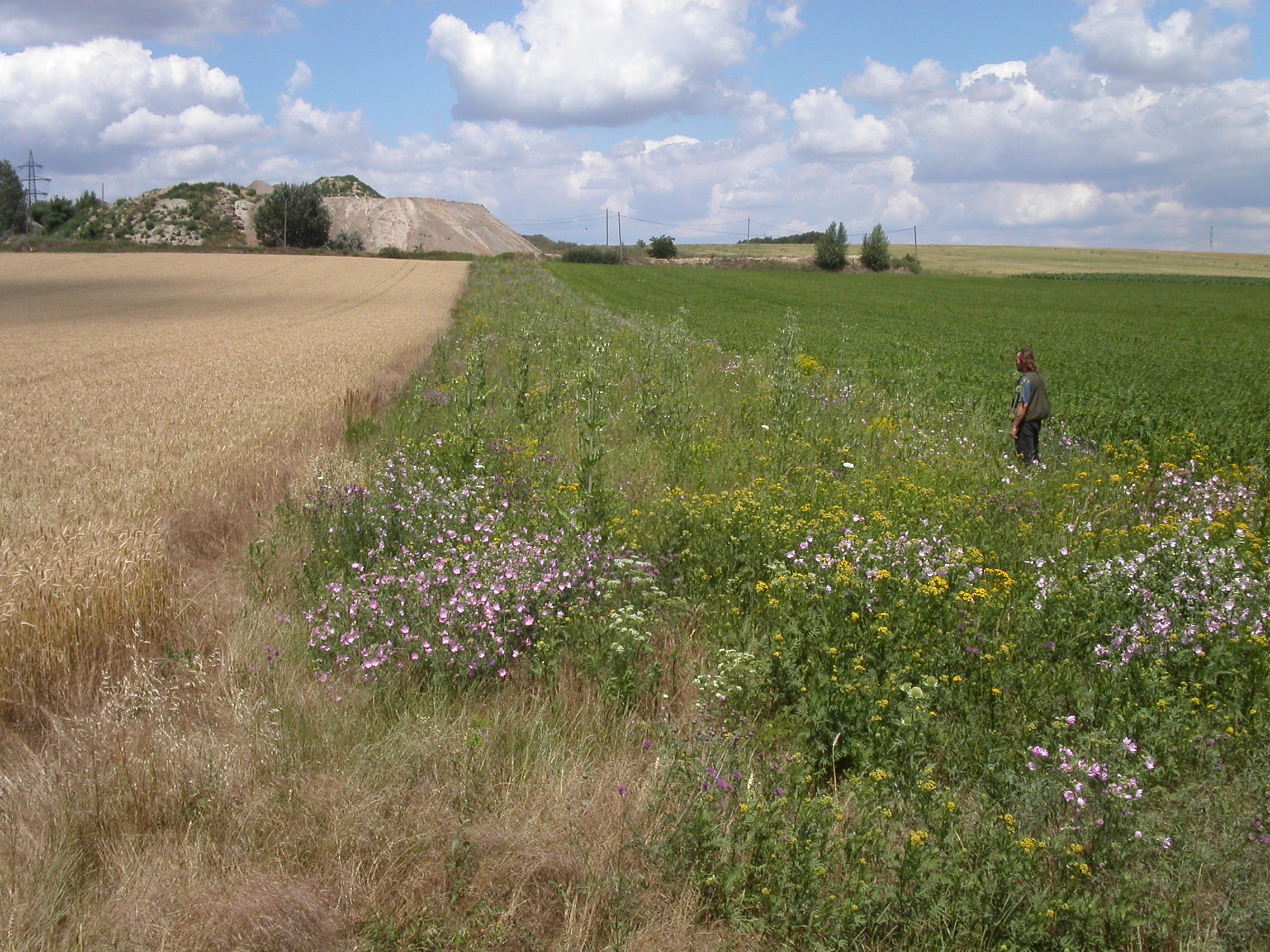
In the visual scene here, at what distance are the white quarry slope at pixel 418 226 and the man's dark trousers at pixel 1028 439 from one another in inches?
3429

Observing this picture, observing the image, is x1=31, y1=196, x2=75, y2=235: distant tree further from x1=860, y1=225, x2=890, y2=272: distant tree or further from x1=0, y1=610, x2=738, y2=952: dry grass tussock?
x1=0, y1=610, x2=738, y2=952: dry grass tussock

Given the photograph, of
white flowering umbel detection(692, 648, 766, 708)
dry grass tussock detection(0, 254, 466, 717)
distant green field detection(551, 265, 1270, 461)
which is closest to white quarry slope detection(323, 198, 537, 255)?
distant green field detection(551, 265, 1270, 461)

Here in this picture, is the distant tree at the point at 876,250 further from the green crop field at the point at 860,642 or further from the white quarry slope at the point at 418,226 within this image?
the green crop field at the point at 860,642

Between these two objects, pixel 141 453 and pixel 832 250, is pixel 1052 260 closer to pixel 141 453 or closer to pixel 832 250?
pixel 832 250

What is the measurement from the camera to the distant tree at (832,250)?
81500 mm

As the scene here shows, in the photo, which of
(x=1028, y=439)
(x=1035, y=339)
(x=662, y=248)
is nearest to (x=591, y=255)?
(x=662, y=248)

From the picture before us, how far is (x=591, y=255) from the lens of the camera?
8800 cm

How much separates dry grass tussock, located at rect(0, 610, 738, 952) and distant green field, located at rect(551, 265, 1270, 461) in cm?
942

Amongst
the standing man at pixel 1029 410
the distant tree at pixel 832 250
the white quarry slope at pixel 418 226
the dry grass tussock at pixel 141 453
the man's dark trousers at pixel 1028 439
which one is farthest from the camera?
the white quarry slope at pixel 418 226

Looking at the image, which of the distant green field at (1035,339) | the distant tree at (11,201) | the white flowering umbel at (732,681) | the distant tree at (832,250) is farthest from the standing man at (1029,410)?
the distant tree at (11,201)

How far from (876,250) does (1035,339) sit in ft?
201

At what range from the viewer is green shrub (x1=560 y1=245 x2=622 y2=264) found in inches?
3462

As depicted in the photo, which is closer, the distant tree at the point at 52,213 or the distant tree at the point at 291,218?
the distant tree at the point at 291,218

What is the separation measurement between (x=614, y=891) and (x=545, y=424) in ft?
22.9
